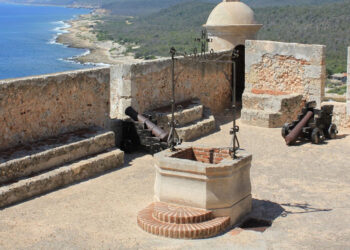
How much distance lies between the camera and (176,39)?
2896 inches

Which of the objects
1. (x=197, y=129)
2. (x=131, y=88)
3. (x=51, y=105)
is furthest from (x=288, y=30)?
(x=51, y=105)

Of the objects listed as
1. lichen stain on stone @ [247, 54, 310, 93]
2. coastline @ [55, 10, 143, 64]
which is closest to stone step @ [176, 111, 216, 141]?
lichen stain on stone @ [247, 54, 310, 93]

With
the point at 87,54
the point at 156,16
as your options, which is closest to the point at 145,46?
the point at 87,54

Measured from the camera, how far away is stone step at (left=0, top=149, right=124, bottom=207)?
7930 mm

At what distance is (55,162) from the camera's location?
8.81m

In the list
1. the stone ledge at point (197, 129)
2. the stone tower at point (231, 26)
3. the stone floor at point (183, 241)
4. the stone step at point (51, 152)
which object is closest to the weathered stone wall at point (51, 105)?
the stone step at point (51, 152)

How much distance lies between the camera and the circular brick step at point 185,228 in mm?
6688

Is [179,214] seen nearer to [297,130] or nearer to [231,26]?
[297,130]

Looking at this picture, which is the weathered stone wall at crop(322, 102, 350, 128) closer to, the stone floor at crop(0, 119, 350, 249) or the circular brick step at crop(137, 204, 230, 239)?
the stone floor at crop(0, 119, 350, 249)

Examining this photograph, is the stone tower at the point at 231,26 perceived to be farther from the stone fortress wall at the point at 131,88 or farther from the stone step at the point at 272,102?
the stone step at the point at 272,102

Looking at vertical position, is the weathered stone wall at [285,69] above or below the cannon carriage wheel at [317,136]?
above

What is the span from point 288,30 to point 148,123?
49.9 m

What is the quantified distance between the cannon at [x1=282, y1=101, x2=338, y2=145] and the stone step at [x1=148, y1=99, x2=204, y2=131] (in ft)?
5.97

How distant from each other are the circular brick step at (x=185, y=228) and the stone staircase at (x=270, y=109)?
19.8 feet
